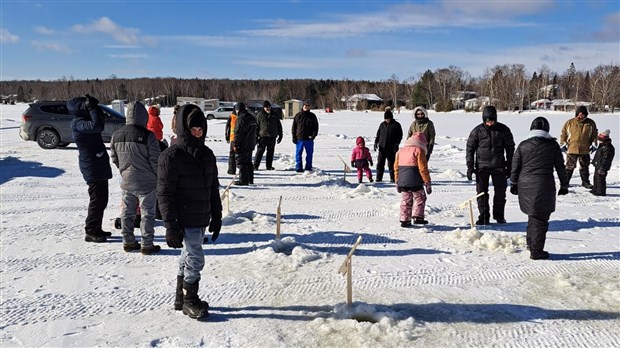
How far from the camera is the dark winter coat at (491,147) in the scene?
24.5 ft

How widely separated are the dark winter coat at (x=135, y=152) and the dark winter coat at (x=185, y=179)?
183cm

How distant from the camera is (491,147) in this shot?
7492 millimetres

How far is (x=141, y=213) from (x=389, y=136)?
6588 mm

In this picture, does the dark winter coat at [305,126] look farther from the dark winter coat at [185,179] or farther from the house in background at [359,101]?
the house in background at [359,101]

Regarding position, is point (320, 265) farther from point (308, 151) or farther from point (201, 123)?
point (308, 151)

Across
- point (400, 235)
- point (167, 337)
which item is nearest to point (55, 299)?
point (167, 337)

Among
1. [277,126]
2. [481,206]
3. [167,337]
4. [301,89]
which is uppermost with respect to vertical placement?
[301,89]

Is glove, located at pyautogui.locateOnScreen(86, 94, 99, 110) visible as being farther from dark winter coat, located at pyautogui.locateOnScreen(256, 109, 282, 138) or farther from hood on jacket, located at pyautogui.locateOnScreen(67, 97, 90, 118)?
dark winter coat, located at pyautogui.locateOnScreen(256, 109, 282, 138)

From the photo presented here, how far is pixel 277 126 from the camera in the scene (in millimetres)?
12414

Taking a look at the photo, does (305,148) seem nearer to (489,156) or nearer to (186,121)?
(489,156)

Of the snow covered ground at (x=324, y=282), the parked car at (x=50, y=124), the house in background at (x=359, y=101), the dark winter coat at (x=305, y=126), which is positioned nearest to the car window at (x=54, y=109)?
the parked car at (x=50, y=124)

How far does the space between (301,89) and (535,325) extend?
471 feet

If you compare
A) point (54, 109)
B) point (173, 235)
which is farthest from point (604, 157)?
point (54, 109)

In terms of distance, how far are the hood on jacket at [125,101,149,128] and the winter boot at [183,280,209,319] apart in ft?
7.88
